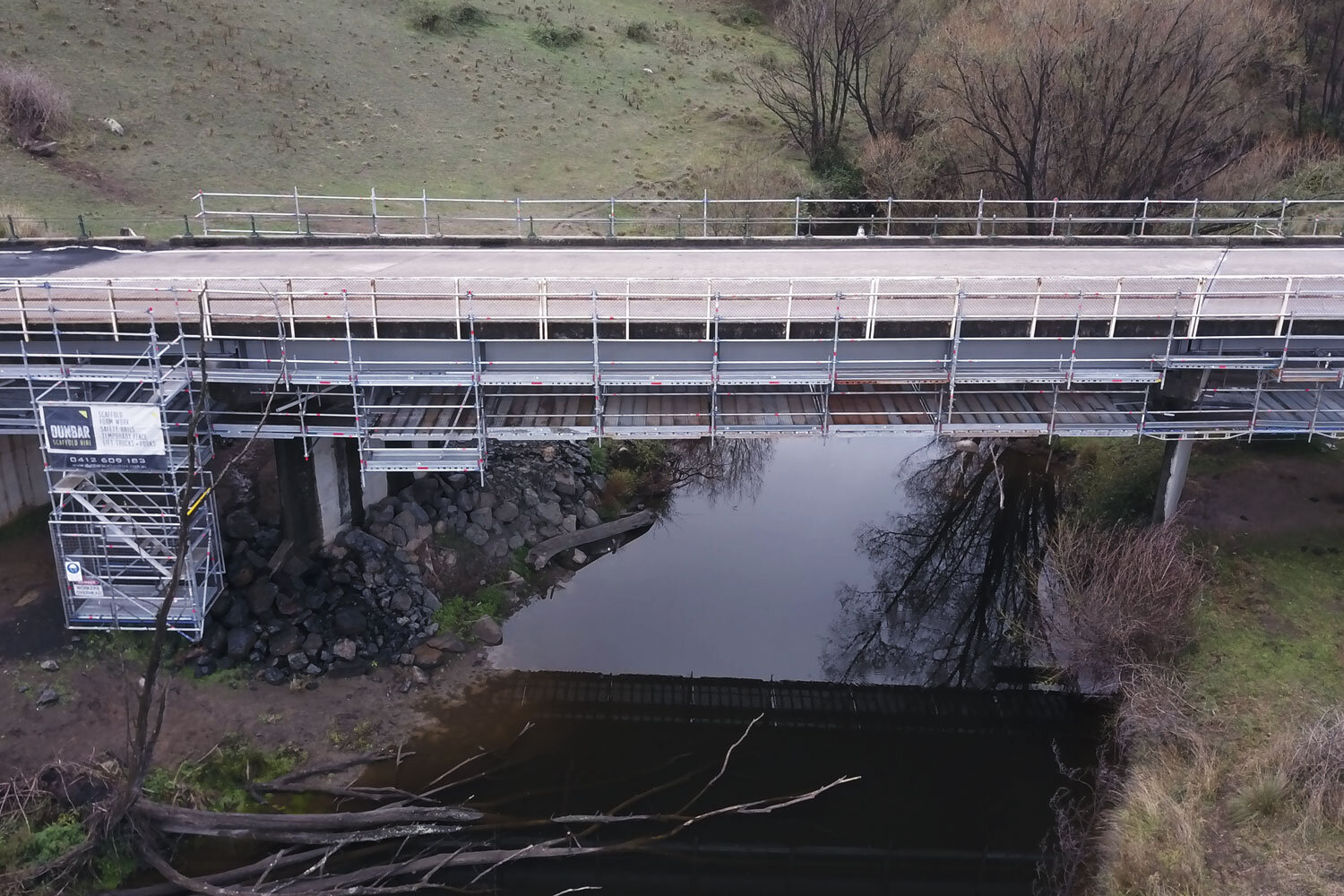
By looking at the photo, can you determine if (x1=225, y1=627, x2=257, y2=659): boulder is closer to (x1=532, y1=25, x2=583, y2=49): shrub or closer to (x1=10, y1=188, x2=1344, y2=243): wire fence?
(x1=10, y1=188, x2=1344, y2=243): wire fence

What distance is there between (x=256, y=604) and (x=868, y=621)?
12.7 metres

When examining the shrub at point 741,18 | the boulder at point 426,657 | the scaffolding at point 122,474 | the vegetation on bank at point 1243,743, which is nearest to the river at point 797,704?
the boulder at point 426,657

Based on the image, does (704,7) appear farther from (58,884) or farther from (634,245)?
(58,884)

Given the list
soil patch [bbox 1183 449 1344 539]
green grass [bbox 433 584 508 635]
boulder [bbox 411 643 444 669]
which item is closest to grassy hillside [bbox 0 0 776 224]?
green grass [bbox 433 584 508 635]

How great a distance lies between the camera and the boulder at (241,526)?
2017 cm

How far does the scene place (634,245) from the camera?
2505 cm

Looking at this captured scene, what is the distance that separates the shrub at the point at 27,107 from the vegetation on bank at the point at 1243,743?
39.5 meters

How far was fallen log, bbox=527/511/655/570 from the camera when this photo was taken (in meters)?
23.5

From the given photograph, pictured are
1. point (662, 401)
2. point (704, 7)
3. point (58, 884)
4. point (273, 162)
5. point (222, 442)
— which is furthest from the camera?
point (704, 7)

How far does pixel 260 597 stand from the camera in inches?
764

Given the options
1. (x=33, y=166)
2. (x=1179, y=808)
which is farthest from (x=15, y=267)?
(x=1179, y=808)

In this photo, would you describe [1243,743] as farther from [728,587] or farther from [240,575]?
[240,575]

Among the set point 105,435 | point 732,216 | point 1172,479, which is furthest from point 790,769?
point 732,216

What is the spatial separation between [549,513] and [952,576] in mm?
9770
